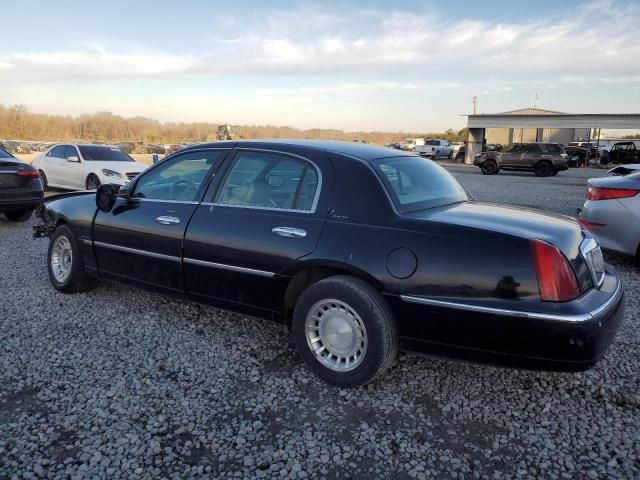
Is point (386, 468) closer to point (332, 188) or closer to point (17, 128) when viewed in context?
point (332, 188)

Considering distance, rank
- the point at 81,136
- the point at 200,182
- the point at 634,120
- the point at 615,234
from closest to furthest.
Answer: the point at 200,182
the point at 615,234
the point at 634,120
the point at 81,136

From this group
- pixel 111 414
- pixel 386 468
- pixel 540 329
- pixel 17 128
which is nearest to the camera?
pixel 386 468

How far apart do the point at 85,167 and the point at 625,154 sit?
3262 centimetres

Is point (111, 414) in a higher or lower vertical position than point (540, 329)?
lower

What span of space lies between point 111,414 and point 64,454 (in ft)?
1.22

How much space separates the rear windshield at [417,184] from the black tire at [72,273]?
9.94 ft

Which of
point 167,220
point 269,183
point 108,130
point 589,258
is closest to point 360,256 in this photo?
point 269,183

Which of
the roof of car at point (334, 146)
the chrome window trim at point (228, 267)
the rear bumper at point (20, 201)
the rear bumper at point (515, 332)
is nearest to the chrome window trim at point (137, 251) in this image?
the chrome window trim at point (228, 267)

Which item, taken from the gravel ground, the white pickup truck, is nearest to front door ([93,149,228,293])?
the gravel ground

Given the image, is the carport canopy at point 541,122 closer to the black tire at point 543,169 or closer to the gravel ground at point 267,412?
the black tire at point 543,169

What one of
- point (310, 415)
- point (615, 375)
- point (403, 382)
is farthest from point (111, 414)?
point (615, 375)

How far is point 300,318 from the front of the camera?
323 centimetres

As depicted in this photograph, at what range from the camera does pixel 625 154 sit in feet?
106

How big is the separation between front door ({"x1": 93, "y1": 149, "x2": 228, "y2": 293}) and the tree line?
64.5 metres
